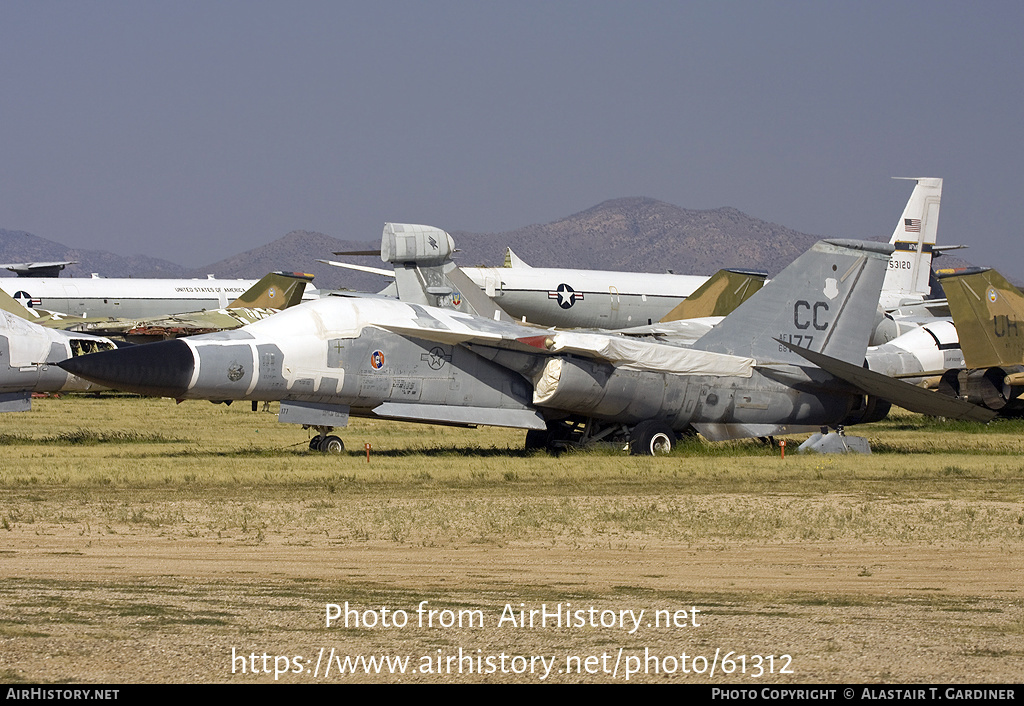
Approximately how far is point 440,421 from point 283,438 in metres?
5.42

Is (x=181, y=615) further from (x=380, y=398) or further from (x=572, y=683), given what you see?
(x=380, y=398)

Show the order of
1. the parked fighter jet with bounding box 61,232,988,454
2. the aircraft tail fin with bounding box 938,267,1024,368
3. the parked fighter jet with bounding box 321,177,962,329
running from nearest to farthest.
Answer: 1. the parked fighter jet with bounding box 61,232,988,454
2. the aircraft tail fin with bounding box 938,267,1024,368
3. the parked fighter jet with bounding box 321,177,962,329

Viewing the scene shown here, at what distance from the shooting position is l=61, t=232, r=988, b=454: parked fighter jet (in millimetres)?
17266

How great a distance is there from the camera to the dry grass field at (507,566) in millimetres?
5977

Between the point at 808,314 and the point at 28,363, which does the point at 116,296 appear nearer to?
the point at 28,363

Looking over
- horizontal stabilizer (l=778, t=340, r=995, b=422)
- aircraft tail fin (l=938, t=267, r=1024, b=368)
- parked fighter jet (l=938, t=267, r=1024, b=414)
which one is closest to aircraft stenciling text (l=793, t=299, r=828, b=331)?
horizontal stabilizer (l=778, t=340, r=995, b=422)

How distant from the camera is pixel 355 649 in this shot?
20.2ft

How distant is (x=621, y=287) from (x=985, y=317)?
900 inches

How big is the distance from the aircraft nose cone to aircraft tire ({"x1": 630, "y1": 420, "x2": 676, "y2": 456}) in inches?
283

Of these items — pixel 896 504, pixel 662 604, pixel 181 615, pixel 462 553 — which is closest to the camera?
pixel 181 615

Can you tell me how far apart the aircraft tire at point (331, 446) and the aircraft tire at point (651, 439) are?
479cm

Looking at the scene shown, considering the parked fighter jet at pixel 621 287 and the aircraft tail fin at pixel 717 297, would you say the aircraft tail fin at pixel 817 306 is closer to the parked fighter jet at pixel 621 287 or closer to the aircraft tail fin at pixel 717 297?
the aircraft tail fin at pixel 717 297

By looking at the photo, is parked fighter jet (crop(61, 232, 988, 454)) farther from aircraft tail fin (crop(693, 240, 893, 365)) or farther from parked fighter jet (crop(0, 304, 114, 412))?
parked fighter jet (crop(0, 304, 114, 412))
